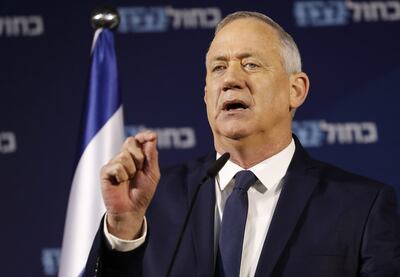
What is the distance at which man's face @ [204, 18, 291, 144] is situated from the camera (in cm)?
219

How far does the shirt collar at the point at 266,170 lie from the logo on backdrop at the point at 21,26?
1442 mm

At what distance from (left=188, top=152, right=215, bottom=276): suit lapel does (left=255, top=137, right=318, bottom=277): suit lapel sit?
121 millimetres

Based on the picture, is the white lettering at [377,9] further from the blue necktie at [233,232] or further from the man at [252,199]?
the blue necktie at [233,232]

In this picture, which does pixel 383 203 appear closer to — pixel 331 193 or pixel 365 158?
pixel 331 193

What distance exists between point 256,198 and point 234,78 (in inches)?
12.2

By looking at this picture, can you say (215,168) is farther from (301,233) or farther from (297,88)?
(297,88)

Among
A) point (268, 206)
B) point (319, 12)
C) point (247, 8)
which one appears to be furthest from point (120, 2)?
point (268, 206)

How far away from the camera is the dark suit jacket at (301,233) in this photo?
1943mm

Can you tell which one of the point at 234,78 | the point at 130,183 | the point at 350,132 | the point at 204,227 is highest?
the point at 234,78

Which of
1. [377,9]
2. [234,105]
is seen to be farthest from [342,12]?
[234,105]

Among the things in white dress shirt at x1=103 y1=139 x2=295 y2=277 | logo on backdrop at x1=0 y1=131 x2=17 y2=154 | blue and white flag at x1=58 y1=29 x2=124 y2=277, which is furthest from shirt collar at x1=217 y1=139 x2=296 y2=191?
logo on backdrop at x1=0 y1=131 x2=17 y2=154

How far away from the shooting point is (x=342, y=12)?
10.7 ft

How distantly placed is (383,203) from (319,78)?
1262 millimetres

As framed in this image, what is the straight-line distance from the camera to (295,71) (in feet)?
7.73
